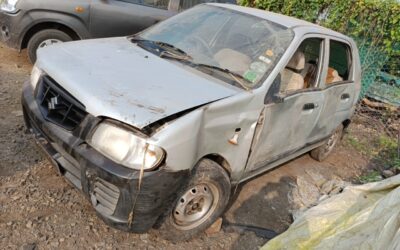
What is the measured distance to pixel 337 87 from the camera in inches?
159

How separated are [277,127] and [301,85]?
62 cm

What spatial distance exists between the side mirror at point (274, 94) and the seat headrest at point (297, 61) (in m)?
0.40

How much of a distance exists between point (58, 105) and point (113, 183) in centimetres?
79

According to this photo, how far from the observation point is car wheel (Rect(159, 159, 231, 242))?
2.70 meters

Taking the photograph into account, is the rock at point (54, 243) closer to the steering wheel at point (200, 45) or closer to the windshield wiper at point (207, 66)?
the windshield wiper at point (207, 66)

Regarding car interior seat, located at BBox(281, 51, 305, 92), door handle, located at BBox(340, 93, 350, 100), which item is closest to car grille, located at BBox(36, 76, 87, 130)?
car interior seat, located at BBox(281, 51, 305, 92)

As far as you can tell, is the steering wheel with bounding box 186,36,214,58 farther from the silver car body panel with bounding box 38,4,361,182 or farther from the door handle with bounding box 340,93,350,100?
the door handle with bounding box 340,93,350,100

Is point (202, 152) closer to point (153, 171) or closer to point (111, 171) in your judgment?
point (153, 171)

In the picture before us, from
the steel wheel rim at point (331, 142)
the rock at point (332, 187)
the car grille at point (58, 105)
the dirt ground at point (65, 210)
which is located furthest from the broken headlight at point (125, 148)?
the steel wheel rim at point (331, 142)

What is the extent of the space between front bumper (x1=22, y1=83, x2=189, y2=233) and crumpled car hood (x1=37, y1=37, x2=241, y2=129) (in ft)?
0.64

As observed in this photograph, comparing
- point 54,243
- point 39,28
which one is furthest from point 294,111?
point 39,28

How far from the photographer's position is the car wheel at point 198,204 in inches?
106

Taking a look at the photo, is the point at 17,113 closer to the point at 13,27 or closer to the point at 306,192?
the point at 13,27

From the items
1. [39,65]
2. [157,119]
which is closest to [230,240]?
[157,119]
